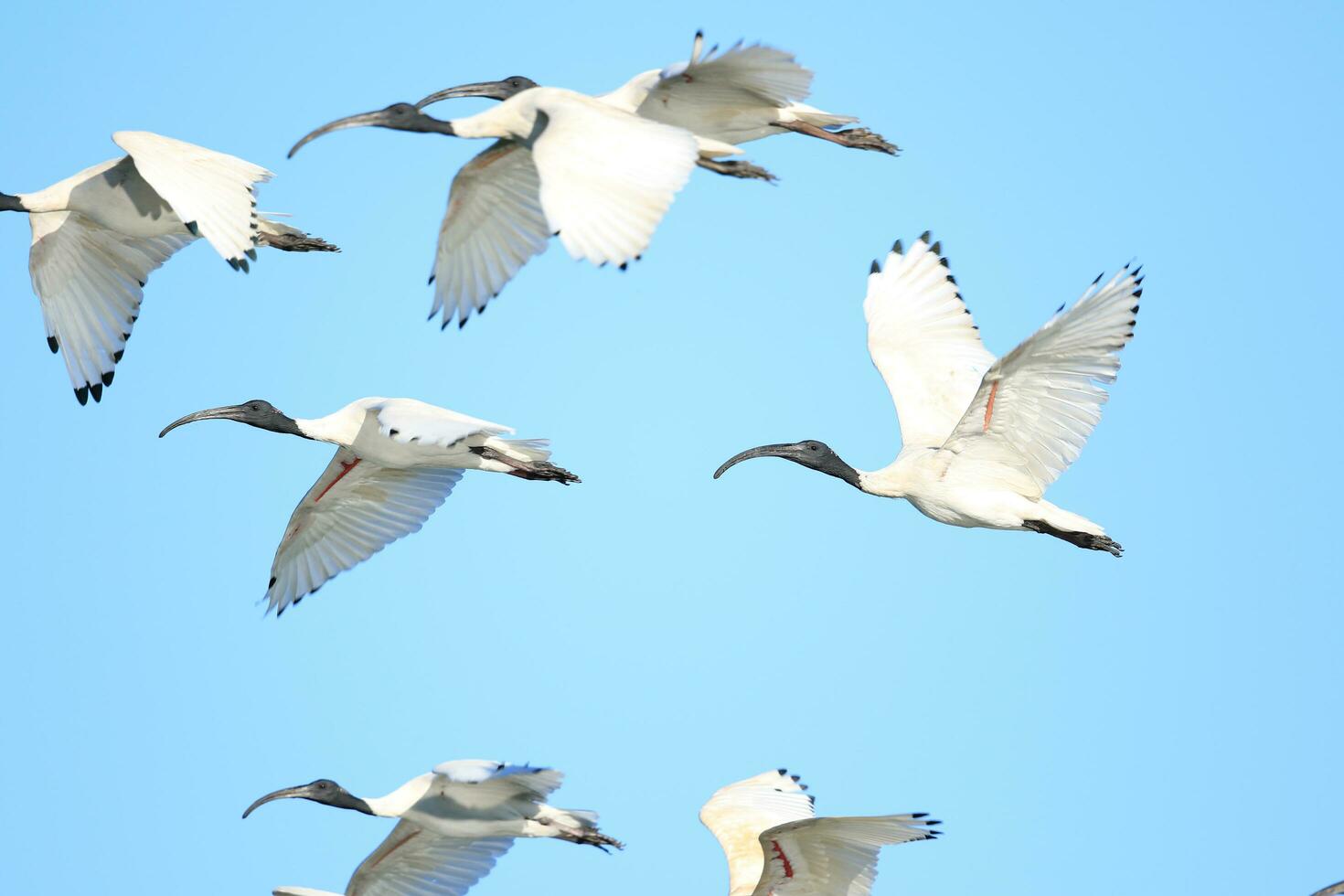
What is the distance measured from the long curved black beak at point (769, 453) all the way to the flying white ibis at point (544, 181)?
2.09m

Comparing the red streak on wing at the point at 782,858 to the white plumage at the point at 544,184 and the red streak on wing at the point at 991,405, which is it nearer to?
the red streak on wing at the point at 991,405

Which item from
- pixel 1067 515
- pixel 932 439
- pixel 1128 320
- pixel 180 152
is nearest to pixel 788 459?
pixel 932 439

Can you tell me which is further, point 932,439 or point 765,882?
point 932,439

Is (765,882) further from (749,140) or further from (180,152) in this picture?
(180,152)

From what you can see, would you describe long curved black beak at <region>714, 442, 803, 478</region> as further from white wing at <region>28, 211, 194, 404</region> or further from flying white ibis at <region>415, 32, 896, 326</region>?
white wing at <region>28, 211, 194, 404</region>

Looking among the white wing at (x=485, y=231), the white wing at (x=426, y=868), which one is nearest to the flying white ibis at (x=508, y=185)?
the white wing at (x=485, y=231)

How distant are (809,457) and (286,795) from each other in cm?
422

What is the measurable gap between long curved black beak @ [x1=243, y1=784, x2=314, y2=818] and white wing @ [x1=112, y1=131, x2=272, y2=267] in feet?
11.9

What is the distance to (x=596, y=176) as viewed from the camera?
13195mm

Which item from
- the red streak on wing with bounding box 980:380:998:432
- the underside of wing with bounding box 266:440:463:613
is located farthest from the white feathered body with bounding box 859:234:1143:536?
the underside of wing with bounding box 266:440:463:613

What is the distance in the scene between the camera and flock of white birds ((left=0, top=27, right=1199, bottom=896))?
1360 centimetres

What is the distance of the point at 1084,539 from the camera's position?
15.3 m

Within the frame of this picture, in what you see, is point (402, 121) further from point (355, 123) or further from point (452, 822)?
point (452, 822)

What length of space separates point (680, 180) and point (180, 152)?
414 centimetres
